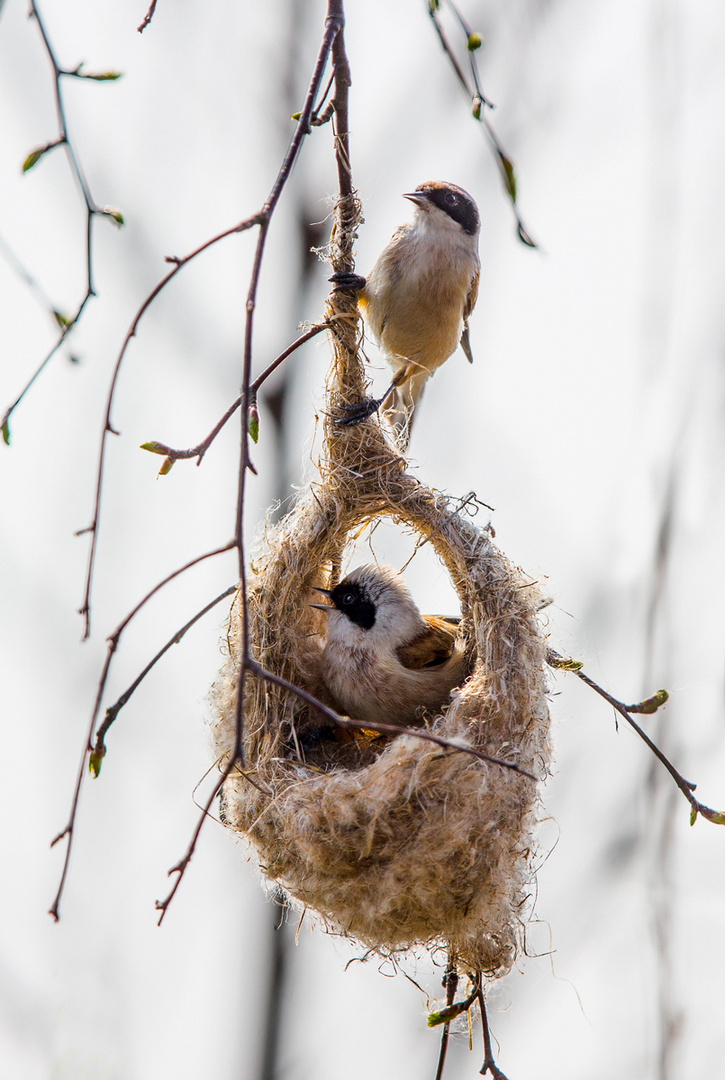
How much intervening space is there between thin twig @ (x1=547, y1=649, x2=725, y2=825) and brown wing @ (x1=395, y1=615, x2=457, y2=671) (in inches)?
22.4

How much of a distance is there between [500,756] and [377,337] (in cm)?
152

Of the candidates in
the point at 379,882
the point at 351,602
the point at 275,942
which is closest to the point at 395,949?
the point at 379,882

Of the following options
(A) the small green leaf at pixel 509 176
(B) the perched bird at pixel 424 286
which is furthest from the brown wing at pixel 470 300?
(A) the small green leaf at pixel 509 176

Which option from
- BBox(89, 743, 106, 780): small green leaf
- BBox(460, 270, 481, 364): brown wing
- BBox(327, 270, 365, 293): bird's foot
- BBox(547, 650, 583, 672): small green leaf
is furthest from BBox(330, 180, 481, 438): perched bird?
BBox(89, 743, 106, 780): small green leaf

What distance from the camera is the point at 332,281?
2.81 m

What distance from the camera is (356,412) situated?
2.99 meters

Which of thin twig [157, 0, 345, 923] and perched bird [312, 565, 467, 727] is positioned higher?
perched bird [312, 565, 467, 727]

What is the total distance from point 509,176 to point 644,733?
1.69m

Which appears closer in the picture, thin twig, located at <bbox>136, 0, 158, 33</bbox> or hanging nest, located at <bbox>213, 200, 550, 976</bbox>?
thin twig, located at <bbox>136, 0, 158, 33</bbox>

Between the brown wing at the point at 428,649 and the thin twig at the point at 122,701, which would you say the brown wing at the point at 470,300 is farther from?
the thin twig at the point at 122,701

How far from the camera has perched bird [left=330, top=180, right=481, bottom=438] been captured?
3275 mm

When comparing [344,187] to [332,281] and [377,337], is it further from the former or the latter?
[377,337]

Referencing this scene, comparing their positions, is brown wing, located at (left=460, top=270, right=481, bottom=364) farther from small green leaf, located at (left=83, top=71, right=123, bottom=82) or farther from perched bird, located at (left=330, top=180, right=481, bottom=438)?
small green leaf, located at (left=83, top=71, right=123, bottom=82)

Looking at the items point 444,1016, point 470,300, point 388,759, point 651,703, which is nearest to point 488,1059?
point 444,1016
